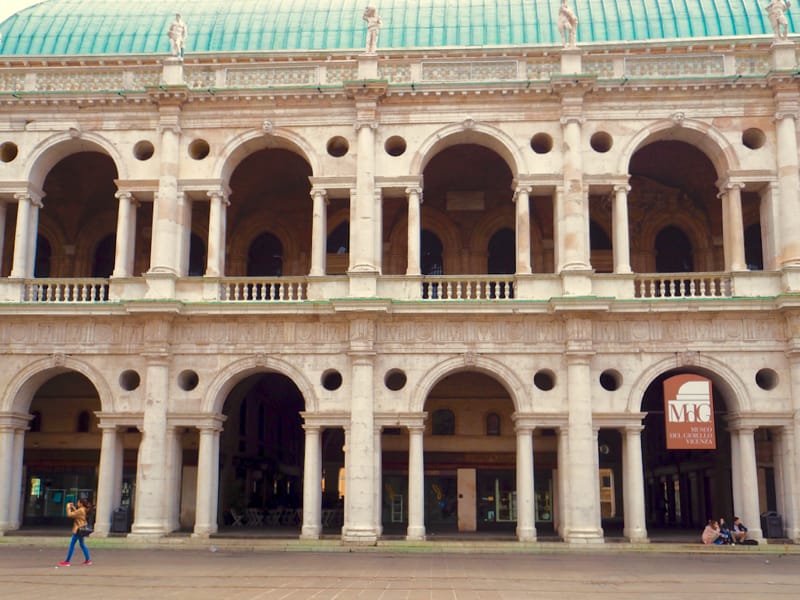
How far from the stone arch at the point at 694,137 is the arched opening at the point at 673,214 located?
3.51 metres

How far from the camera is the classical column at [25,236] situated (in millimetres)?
29798

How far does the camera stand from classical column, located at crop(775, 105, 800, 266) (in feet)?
91.5

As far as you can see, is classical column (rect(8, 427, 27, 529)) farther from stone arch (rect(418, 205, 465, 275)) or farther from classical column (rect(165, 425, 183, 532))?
stone arch (rect(418, 205, 465, 275))

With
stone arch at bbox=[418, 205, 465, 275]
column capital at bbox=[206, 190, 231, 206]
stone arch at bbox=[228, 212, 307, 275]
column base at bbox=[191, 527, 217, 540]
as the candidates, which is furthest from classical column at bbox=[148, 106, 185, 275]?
stone arch at bbox=[418, 205, 465, 275]

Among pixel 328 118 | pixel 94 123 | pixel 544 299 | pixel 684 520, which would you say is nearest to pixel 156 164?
pixel 94 123

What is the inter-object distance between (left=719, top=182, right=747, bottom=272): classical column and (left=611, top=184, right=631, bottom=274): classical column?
10.4ft

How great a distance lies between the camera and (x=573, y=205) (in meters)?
28.6

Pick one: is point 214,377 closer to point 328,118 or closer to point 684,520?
point 328,118

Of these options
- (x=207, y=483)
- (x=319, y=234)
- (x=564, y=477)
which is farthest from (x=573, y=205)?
(x=207, y=483)

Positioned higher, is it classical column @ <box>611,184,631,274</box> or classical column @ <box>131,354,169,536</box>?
classical column @ <box>611,184,631,274</box>

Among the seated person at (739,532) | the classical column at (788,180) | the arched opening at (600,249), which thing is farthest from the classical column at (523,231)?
the seated person at (739,532)

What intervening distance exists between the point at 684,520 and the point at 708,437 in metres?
10.9

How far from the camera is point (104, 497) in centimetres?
2822

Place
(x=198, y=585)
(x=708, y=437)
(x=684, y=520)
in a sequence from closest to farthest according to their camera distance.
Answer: (x=198, y=585), (x=708, y=437), (x=684, y=520)
